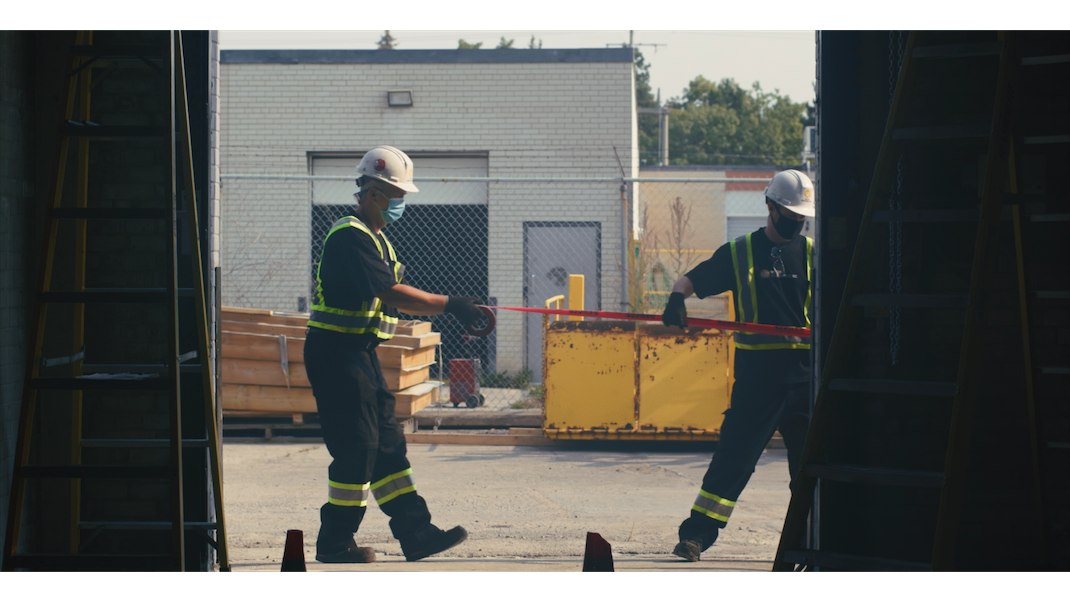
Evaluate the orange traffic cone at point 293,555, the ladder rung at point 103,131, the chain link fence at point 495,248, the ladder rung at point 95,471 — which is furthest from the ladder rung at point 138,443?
the chain link fence at point 495,248

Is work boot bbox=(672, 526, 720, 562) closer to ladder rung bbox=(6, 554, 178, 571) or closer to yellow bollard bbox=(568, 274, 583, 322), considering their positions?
ladder rung bbox=(6, 554, 178, 571)

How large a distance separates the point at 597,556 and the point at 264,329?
229 inches

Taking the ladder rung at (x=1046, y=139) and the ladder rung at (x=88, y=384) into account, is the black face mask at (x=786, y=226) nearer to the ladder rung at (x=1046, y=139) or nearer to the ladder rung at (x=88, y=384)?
the ladder rung at (x=1046, y=139)

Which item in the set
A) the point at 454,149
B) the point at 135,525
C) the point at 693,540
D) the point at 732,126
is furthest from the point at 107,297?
the point at 732,126

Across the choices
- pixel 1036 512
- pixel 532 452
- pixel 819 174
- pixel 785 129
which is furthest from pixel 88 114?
pixel 785 129

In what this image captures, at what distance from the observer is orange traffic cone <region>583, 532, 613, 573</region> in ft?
11.1

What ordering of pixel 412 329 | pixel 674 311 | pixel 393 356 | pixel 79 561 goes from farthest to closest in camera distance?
pixel 412 329 < pixel 393 356 < pixel 674 311 < pixel 79 561

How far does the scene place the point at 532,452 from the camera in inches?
320

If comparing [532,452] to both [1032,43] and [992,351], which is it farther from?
[1032,43]

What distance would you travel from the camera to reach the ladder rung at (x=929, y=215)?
3.20 metres

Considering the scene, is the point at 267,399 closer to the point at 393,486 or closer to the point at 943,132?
the point at 393,486

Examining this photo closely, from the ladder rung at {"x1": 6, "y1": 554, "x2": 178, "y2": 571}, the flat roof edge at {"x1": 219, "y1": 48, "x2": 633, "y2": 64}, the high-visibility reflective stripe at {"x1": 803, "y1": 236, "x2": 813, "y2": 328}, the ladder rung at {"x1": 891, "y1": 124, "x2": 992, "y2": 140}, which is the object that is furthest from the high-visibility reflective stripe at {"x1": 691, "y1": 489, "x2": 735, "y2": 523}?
the flat roof edge at {"x1": 219, "y1": 48, "x2": 633, "y2": 64}

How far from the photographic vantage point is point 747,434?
5.23 meters

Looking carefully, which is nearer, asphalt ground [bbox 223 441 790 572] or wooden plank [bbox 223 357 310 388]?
asphalt ground [bbox 223 441 790 572]
